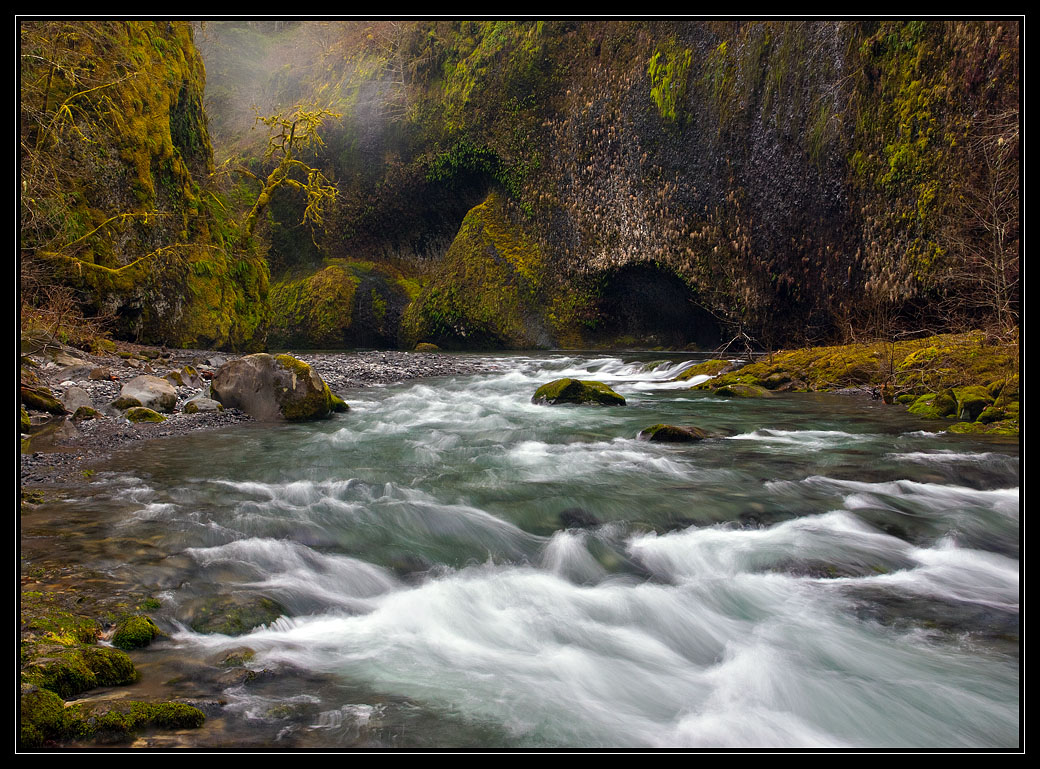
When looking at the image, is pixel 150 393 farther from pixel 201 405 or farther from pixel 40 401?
pixel 40 401

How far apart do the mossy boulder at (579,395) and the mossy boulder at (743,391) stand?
2083 mm

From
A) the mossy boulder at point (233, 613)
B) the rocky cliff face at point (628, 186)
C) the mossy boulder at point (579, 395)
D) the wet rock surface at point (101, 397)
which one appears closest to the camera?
the mossy boulder at point (233, 613)

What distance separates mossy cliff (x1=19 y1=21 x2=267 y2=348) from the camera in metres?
10.7

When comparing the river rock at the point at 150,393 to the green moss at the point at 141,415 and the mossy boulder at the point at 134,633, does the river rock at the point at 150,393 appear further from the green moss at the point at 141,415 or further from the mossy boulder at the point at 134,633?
the mossy boulder at the point at 134,633

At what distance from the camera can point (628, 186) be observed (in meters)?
20.5

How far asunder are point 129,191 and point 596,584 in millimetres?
13931

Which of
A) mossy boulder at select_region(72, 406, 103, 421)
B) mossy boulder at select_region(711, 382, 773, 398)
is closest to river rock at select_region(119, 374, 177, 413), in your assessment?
mossy boulder at select_region(72, 406, 103, 421)

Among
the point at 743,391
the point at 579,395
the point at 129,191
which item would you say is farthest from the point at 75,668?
the point at 129,191

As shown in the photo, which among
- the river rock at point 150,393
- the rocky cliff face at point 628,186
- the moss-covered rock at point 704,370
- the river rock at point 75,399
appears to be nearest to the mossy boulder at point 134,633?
the river rock at point 75,399

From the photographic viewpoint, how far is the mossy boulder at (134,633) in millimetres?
2821

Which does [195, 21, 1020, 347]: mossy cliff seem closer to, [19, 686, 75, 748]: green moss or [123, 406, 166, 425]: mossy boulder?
[19, 686, 75, 748]: green moss

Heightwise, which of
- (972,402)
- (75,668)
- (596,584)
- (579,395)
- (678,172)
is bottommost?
(596,584)

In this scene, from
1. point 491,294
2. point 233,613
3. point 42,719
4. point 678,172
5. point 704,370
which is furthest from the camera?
point 491,294

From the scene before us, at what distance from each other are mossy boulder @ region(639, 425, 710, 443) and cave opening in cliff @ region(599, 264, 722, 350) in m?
12.6
